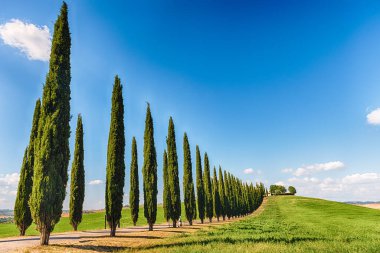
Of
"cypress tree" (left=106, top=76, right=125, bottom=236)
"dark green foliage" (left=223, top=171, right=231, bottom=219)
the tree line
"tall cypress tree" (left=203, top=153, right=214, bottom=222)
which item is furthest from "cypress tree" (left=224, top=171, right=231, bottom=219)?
"cypress tree" (left=106, top=76, right=125, bottom=236)

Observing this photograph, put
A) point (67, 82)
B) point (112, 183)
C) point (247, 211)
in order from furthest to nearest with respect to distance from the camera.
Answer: point (247, 211), point (112, 183), point (67, 82)

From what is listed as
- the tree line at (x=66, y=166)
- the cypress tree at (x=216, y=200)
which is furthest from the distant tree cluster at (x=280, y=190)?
the tree line at (x=66, y=166)

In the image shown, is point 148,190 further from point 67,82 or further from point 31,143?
point 67,82

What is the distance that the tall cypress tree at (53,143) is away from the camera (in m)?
14.1

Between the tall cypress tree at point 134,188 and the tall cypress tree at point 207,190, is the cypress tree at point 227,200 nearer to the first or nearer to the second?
the tall cypress tree at point 207,190

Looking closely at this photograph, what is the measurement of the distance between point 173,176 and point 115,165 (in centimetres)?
1334

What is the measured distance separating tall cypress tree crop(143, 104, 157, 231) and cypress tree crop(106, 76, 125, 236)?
6.17 m

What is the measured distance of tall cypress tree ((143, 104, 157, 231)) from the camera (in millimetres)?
27164

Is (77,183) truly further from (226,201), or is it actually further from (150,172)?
(226,201)

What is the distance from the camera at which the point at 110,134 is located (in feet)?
74.3

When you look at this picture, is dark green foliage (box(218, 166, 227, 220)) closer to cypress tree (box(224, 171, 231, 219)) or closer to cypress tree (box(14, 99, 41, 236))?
cypress tree (box(224, 171, 231, 219))

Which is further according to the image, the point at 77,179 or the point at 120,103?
the point at 77,179

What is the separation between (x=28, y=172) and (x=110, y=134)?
8572 millimetres

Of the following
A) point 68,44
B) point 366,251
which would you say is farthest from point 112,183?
point 366,251
